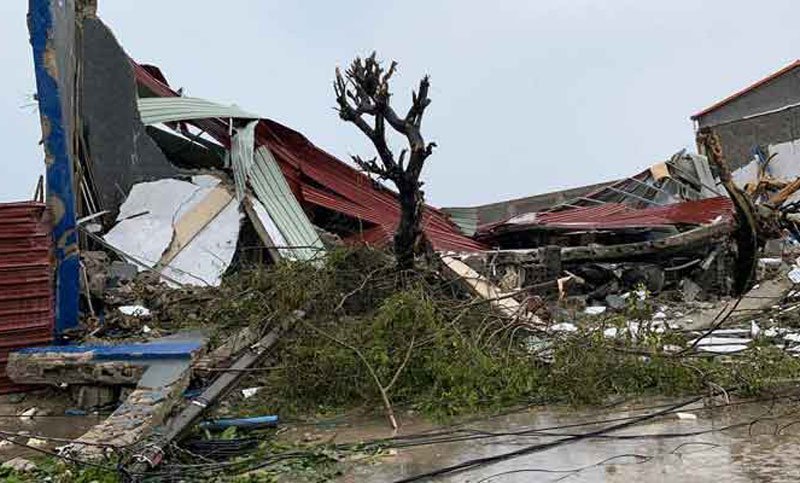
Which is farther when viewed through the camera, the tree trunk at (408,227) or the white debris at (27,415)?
the tree trunk at (408,227)

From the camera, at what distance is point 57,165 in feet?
23.6

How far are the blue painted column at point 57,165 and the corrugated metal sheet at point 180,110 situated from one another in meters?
3.36

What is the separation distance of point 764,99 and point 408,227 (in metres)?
16.0

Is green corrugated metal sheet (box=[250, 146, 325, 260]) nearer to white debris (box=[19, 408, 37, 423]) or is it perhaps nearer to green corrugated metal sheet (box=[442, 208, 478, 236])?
white debris (box=[19, 408, 37, 423])

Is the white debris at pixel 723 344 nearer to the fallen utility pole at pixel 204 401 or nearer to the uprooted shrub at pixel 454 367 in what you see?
the uprooted shrub at pixel 454 367

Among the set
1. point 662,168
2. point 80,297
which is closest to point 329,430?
point 80,297

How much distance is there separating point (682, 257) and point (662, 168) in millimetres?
4172

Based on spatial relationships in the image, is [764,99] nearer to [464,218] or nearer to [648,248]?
[464,218]

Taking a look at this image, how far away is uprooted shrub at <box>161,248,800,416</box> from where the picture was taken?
5.78m

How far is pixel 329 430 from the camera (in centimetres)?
544

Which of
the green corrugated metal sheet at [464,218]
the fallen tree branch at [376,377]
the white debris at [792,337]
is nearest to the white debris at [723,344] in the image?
the white debris at [792,337]

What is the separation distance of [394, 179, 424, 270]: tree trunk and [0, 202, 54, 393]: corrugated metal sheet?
10.0 feet

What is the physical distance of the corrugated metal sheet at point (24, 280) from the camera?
6.68 meters

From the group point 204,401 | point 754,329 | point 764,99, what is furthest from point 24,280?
point 764,99
